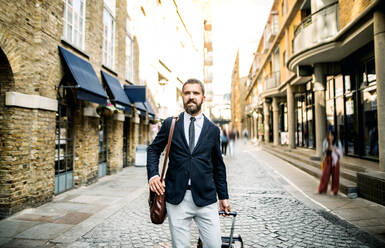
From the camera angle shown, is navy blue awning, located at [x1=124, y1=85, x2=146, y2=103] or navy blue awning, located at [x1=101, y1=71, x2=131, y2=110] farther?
navy blue awning, located at [x1=124, y1=85, x2=146, y2=103]

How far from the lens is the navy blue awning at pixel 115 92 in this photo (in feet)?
30.9

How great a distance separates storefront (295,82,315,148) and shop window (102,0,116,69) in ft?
37.2

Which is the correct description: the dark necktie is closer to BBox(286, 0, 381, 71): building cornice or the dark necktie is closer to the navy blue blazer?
the navy blue blazer

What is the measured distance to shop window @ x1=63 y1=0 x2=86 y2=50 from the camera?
742cm

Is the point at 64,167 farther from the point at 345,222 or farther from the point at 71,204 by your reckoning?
the point at 345,222

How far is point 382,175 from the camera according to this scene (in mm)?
6125

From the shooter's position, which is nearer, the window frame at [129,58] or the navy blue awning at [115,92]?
the navy blue awning at [115,92]

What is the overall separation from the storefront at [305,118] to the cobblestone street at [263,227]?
1006 centimetres

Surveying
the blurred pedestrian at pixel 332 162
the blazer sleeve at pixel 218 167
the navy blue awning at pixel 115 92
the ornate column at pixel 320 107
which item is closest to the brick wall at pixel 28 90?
the navy blue awning at pixel 115 92

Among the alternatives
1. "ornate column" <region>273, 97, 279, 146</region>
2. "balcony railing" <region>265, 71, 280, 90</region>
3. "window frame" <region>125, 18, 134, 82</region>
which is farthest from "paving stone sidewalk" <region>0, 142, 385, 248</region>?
"ornate column" <region>273, 97, 279, 146</region>

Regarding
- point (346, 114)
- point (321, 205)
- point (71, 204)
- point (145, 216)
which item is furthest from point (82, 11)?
point (346, 114)

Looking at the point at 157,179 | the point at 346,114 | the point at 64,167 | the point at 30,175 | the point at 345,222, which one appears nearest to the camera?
the point at 157,179

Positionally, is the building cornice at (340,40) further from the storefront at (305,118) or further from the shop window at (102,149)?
the shop window at (102,149)

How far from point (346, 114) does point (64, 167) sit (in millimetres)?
11286
